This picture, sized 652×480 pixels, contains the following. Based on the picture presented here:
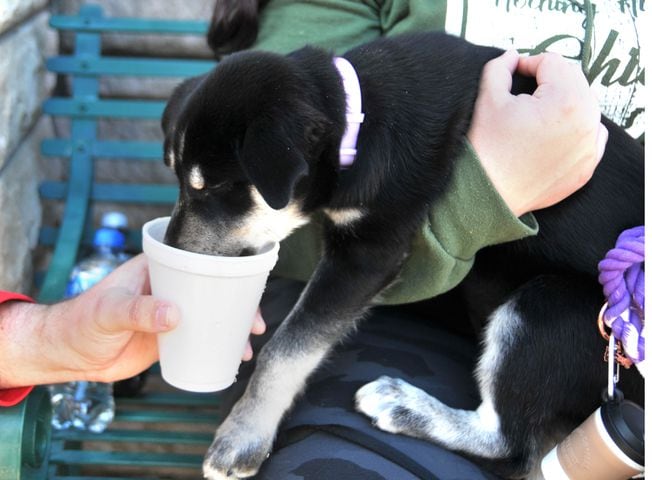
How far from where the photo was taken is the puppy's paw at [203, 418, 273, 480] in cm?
171

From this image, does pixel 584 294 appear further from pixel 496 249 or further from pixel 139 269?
pixel 139 269

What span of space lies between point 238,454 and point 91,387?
3.62 ft

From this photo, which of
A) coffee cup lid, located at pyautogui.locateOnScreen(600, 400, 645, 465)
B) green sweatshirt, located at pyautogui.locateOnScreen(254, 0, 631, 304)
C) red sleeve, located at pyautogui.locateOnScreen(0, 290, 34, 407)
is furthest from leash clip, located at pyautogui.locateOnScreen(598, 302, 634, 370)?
red sleeve, located at pyautogui.locateOnScreen(0, 290, 34, 407)

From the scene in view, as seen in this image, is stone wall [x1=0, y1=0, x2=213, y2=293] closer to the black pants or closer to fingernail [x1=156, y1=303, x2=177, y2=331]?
the black pants

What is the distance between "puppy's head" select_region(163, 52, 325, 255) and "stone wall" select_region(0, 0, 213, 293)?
0.98 m

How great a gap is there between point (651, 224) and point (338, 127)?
0.67 meters

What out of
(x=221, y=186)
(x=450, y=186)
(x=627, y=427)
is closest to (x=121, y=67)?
(x=221, y=186)

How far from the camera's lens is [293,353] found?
1761 millimetres

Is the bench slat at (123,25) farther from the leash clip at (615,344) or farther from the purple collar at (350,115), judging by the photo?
the leash clip at (615,344)

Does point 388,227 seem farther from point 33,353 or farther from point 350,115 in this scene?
point 33,353

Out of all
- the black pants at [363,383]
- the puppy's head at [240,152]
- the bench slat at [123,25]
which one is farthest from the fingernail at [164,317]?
the bench slat at [123,25]

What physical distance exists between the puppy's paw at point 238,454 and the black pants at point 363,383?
26mm

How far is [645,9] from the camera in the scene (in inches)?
78.1

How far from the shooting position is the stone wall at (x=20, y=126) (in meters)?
2.41
